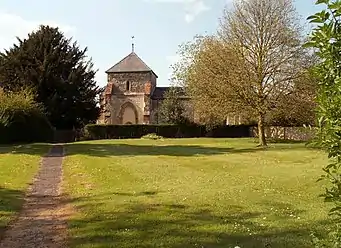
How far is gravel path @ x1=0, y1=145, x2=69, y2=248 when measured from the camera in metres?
7.75

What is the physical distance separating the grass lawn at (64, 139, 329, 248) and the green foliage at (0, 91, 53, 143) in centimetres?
2289

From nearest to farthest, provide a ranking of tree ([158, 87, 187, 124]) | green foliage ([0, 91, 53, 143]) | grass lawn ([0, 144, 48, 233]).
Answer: grass lawn ([0, 144, 48, 233]) → green foliage ([0, 91, 53, 143]) → tree ([158, 87, 187, 124])

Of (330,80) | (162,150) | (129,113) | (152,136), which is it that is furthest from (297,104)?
(129,113)

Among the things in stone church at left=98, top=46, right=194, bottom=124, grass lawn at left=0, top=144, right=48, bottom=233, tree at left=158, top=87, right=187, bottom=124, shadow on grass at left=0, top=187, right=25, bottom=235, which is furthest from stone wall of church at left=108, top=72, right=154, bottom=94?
shadow on grass at left=0, top=187, right=25, bottom=235

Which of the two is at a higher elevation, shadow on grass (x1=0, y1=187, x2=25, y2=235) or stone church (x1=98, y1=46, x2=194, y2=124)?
stone church (x1=98, y1=46, x2=194, y2=124)

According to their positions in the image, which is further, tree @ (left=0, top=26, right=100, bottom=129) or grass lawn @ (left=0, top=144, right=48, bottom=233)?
tree @ (left=0, top=26, right=100, bottom=129)

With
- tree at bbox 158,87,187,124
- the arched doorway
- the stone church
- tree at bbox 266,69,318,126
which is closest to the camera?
tree at bbox 266,69,318,126

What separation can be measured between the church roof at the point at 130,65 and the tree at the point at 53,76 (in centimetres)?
2218

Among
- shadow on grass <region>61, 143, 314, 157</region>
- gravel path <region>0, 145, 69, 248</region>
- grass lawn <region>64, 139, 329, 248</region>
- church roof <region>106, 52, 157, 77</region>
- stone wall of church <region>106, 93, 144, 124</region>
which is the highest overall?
church roof <region>106, 52, 157, 77</region>

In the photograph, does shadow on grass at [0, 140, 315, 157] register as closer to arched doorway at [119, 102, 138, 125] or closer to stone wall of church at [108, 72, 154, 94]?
arched doorway at [119, 102, 138, 125]

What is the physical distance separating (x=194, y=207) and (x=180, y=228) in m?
2.08

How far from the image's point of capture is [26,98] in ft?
138

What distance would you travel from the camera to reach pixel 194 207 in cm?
1049

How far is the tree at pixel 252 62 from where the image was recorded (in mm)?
32594
